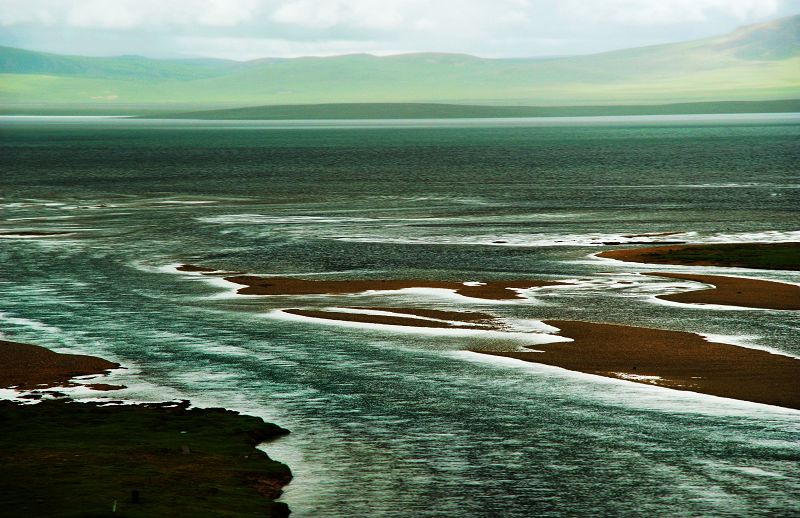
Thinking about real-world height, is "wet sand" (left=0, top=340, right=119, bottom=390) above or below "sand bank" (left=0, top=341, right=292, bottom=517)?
below

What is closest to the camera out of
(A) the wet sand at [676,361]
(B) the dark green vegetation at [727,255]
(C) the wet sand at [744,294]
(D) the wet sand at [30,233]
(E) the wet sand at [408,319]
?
(A) the wet sand at [676,361]

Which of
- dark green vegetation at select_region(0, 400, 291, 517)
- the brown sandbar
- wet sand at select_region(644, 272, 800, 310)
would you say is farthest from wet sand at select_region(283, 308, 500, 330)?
the brown sandbar

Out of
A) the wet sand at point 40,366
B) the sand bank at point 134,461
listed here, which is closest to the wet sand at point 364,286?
the wet sand at point 40,366

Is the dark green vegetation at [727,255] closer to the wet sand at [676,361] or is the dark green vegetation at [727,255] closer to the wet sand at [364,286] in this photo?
the wet sand at [364,286]

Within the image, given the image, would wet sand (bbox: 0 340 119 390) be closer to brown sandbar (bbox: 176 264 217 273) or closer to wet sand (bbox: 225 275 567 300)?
wet sand (bbox: 225 275 567 300)

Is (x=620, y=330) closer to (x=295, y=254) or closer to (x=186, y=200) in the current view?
(x=295, y=254)

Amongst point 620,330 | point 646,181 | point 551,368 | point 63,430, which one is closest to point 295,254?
point 620,330
